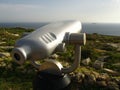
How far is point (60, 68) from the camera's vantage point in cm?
412

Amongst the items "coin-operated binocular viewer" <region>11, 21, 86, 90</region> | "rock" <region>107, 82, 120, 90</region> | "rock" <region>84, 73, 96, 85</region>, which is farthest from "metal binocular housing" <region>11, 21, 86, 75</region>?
"rock" <region>84, 73, 96, 85</region>

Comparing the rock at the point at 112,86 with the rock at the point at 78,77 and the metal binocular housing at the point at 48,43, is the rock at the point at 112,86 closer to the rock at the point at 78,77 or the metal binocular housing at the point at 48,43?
the rock at the point at 78,77

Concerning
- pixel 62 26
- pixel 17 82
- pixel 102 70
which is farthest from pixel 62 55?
pixel 62 26

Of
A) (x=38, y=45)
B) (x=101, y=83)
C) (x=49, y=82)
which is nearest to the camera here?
(x=38, y=45)

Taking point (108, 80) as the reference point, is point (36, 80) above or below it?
above

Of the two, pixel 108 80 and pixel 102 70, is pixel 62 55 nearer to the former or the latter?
pixel 102 70

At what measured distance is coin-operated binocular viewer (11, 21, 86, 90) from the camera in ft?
11.4

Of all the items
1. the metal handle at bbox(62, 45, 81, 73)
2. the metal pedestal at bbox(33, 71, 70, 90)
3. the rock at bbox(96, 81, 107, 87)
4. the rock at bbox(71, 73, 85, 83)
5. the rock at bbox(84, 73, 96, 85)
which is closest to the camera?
the metal pedestal at bbox(33, 71, 70, 90)

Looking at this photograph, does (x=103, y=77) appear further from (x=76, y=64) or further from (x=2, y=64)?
(x=76, y=64)

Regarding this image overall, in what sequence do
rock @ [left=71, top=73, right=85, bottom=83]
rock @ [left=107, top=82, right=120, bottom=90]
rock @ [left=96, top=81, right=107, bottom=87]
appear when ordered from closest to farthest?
Answer: rock @ [left=107, top=82, right=120, bottom=90]
rock @ [left=96, top=81, right=107, bottom=87]
rock @ [left=71, top=73, right=85, bottom=83]

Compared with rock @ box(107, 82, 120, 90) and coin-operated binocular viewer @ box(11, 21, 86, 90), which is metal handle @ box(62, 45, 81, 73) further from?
rock @ box(107, 82, 120, 90)

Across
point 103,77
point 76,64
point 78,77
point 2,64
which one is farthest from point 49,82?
point 2,64

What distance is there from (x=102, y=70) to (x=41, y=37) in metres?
7.75

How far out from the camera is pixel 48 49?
353 cm
